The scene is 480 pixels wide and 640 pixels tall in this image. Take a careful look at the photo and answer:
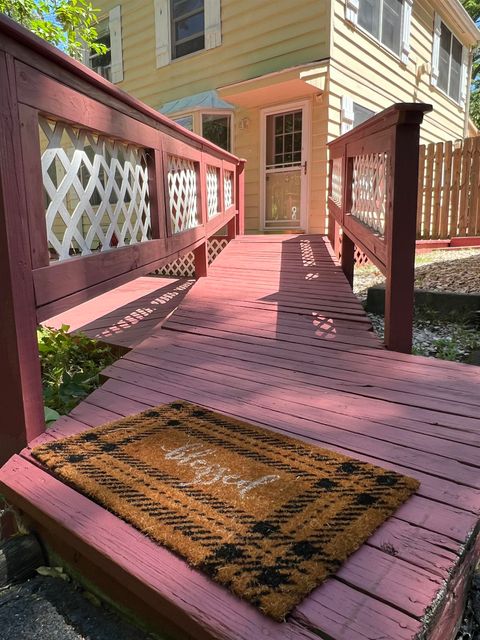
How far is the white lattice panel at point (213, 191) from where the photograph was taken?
208 inches

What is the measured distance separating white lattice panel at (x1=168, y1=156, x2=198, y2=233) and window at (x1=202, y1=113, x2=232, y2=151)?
13.1ft

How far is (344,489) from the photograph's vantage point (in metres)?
1.36

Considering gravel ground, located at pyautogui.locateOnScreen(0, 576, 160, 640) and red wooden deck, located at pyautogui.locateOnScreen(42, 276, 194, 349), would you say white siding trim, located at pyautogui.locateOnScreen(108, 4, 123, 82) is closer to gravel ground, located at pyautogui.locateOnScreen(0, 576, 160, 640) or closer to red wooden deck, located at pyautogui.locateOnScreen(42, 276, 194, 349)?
red wooden deck, located at pyautogui.locateOnScreen(42, 276, 194, 349)

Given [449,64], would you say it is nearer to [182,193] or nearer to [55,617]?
[182,193]

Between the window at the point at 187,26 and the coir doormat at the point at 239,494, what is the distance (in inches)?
330

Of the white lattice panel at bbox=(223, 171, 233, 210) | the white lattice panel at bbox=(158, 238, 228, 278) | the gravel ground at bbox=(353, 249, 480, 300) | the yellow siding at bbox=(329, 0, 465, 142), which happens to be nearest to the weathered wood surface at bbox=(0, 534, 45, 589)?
the gravel ground at bbox=(353, 249, 480, 300)

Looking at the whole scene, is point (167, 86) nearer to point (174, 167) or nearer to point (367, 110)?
point (367, 110)

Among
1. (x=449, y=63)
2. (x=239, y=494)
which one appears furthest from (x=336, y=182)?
(x=449, y=63)

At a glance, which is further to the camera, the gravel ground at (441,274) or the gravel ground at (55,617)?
the gravel ground at (441,274)

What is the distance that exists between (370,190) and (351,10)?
16.0 ft

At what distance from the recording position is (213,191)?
552 centimetres

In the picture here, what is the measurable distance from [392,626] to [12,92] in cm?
190

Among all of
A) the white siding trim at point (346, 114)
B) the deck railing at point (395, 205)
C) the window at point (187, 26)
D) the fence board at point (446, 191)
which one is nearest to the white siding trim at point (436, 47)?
the fence board at point (446, 191)

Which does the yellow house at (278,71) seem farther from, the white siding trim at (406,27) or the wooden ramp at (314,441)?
the wooden ramp at (314,441)
